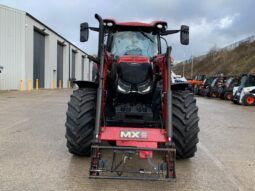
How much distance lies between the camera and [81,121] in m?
5.95

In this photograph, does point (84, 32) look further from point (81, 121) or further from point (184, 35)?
point (184, 35)

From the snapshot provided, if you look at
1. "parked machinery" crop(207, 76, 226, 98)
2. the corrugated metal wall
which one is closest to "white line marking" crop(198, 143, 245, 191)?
"parked machinery" crop(207, 76, 226, 98)

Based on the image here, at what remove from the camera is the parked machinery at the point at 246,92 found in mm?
23312

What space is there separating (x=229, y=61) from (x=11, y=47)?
159 feet

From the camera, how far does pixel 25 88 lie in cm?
3262

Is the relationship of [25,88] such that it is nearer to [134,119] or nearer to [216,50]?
[134,119]

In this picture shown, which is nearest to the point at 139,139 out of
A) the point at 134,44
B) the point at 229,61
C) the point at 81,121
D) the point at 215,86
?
the point at 81,121

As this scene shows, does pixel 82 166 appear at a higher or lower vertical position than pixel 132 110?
lower

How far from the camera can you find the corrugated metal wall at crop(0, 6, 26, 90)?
3139 cm

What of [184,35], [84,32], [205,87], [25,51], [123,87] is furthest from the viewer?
[205,87]

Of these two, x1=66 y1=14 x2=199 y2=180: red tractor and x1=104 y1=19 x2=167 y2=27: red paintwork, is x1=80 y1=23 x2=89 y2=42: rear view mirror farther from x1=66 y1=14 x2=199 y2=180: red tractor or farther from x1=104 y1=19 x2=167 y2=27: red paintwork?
x1=104 y1=19 x2=167 y2=27: red paintwork

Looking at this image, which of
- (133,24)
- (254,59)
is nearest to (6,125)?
(133,24)

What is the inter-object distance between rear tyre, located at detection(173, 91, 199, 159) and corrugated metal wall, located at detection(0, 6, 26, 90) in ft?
89.3

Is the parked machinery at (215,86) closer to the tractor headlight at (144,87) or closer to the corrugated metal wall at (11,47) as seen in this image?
the corrugated metal wall at (11,47)
